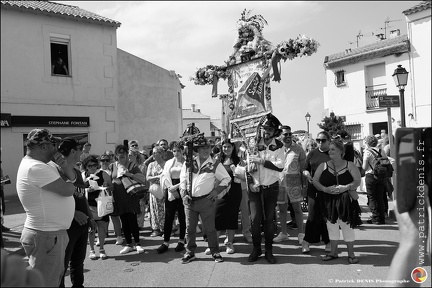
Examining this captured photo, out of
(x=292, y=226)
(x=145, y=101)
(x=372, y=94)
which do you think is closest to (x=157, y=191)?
(x=292, y=226)

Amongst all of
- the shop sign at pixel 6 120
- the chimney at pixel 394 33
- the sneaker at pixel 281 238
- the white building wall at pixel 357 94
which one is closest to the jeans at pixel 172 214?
the sneaker at pixel 281 238

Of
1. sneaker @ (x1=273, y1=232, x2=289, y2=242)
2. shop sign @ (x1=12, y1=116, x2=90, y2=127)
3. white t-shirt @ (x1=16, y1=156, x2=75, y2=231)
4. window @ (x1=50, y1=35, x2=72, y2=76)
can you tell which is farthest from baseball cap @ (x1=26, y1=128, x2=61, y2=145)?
window @ (x1=50, y1=35, x2=72, y2=76)

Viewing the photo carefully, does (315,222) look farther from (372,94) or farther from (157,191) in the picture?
(372,94)

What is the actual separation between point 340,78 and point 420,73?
6.96m

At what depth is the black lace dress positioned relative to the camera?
5191mm

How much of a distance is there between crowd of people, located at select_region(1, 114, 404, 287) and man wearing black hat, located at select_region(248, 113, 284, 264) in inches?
0.6

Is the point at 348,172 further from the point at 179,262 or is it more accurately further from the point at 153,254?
the point at 153,254

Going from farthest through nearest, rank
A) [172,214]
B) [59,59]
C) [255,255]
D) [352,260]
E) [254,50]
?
1. [59,59]
2. [254,50]
3. [172,214]
4. [255,255]
5. [352,260]

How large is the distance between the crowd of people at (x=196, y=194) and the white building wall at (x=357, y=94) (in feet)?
52.1

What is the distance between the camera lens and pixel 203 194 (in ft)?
18.5

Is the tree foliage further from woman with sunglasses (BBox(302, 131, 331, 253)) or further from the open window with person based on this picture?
woman with sunglasses (BBox(302, 131, 331, 253))

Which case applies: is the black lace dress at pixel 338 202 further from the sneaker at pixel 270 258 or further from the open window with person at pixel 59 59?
the open window with person at pixel 59 59

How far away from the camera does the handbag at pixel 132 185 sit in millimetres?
6331

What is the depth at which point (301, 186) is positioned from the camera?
669 cm
